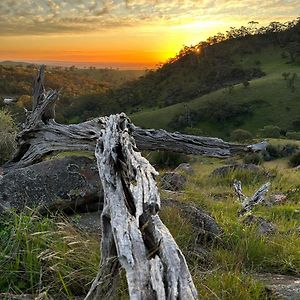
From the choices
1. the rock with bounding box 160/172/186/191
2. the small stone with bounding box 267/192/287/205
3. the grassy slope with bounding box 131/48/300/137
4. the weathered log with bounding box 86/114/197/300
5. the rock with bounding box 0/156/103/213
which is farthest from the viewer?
the grassy slope with bounding box 131/48/300/137

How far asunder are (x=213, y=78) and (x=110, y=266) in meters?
89.5

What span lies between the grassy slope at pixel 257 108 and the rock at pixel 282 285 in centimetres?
6401

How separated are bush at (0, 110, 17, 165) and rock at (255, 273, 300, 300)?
9860mm

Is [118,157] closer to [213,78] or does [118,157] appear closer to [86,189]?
[86,189]

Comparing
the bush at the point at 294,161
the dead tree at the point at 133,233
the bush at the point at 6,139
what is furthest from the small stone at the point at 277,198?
the bush at the point at 294,161

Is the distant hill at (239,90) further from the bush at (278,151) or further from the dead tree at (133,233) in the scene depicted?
the dead tree at (133,233)

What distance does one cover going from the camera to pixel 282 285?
12.1ft

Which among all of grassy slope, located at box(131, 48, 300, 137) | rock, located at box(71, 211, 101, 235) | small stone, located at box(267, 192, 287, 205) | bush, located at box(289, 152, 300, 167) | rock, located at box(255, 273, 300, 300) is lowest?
grassy slope, located at box(131, 48, 300, 137)

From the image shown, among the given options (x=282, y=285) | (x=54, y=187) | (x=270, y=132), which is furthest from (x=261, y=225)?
(x=270, y=132)

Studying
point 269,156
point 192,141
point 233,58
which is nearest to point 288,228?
point 192,141

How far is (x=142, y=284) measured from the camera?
2.26 m

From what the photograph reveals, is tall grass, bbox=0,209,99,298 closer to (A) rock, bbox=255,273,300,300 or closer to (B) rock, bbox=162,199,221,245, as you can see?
(B) rock, bbox=162,199,221,245

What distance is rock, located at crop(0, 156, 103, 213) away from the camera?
17.0ft

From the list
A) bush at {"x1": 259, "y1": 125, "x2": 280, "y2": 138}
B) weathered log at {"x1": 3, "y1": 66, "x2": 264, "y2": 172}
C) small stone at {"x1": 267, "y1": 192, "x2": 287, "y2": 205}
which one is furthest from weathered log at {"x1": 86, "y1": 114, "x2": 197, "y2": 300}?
bush at {"x1": 259, "y1": 125, "x2": 280, "y2": 138}
